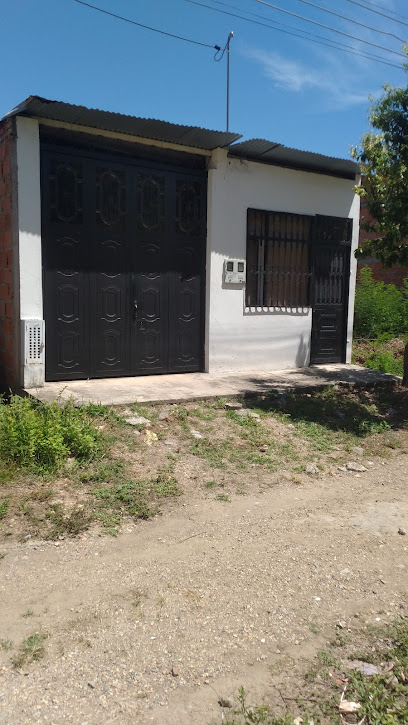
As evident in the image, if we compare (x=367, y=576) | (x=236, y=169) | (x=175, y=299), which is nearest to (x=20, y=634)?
(x=367, y=576)

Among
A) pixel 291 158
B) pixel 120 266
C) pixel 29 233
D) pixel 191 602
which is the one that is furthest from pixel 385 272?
pixel 191 602

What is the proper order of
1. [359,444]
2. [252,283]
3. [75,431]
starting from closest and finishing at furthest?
[75,431] → [359,444] → [252,283]

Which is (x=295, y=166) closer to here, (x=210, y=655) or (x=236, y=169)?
(x=236, y=169)

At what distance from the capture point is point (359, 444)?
19.3ft

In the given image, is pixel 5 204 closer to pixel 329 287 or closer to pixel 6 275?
pixel 6 275

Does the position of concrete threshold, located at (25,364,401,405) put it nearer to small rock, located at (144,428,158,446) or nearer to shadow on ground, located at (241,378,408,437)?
shadow on ground, located at (241,378,408,437)

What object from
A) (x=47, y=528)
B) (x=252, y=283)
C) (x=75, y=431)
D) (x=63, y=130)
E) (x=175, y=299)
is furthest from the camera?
(x=252, y=283)

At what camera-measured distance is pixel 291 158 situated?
312 inches

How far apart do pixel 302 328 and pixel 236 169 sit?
2.65 m

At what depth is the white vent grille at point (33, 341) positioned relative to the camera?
6191mm

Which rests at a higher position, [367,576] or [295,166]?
[295,166]

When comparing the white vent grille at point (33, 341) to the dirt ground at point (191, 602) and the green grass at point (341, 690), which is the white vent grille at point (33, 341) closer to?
the dirt ground at point (191, 602)

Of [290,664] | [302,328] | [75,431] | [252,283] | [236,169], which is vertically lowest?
[290,664]

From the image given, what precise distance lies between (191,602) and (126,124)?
17.7 feet
